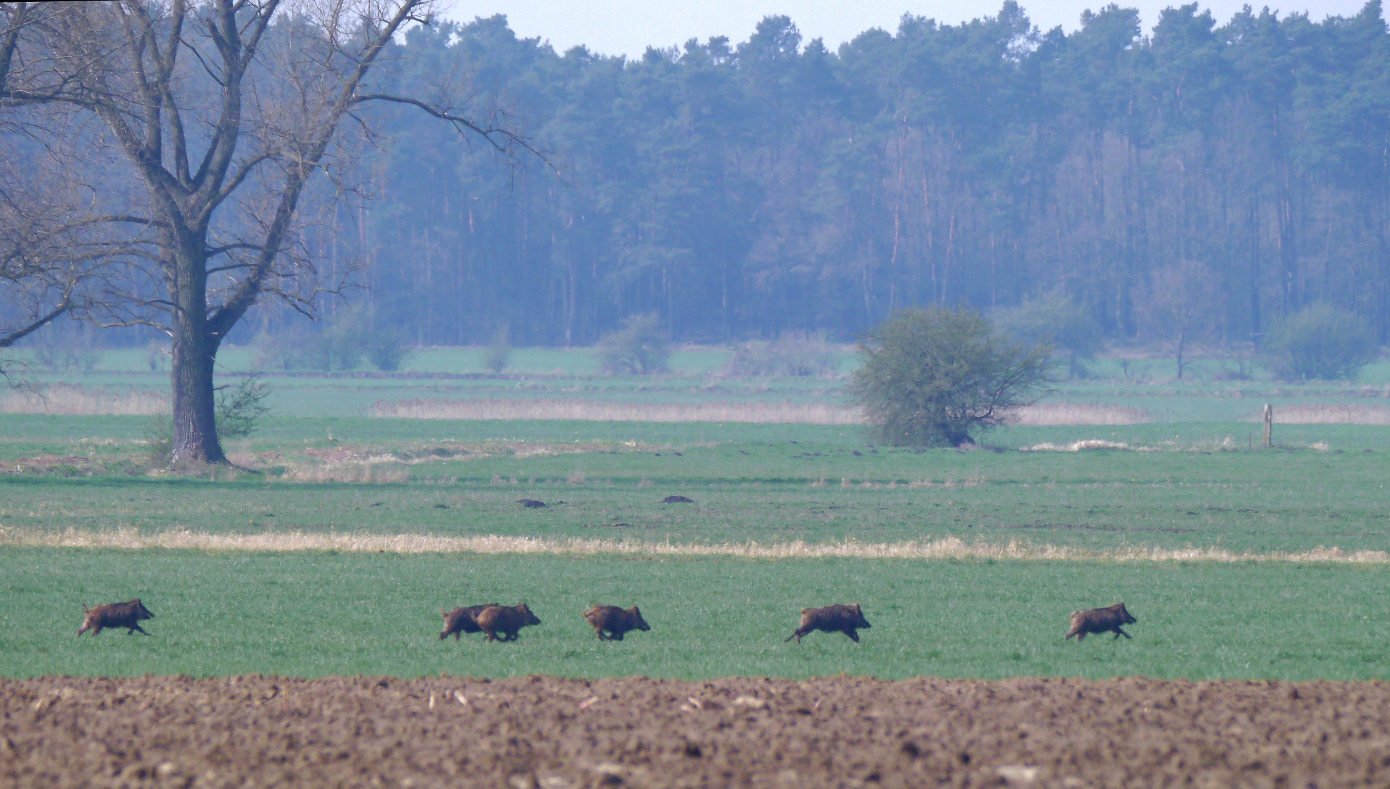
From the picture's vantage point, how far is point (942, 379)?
4516cm

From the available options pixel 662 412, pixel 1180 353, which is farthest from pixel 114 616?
pixel 1180 353

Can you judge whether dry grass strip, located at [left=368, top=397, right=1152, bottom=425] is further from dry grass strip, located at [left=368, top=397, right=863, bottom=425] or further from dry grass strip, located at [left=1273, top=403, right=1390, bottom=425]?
dry grass strip, located at [left=1273, top=403, right=1390, bottom=425]

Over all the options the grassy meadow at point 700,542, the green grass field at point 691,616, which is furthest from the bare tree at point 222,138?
the green grass field at point 691,616

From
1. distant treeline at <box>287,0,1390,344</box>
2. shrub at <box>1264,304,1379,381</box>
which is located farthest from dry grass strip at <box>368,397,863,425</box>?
A: distant treeline at <box>287,0,1390,344</box>

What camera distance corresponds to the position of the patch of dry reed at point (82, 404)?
51875mm

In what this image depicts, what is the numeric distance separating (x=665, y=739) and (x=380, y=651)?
217 inches

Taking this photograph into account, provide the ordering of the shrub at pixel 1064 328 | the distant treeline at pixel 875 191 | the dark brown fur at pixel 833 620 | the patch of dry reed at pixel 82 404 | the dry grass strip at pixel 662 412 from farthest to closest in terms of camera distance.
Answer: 1. the distant treeline at pixel 875 191
2. the shrub at pixel 1064 328
3. the dry grass strip at pixel 662 412
4. the patch of dry reed at pixel 82 404
5. the dark brown fur at pixel 833 620

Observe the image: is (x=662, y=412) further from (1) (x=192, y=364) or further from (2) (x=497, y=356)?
(2) (x=497, y=356)

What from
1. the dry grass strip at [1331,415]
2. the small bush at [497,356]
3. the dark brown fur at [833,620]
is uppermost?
the small bush at [497,356]

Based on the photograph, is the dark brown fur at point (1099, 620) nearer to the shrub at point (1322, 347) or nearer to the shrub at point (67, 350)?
the shrub at point (1322, 347)

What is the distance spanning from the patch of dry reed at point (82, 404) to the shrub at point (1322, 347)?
2786 inches

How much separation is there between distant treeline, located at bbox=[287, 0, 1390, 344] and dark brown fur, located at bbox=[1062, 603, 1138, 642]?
3840 inches

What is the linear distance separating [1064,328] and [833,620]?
79.5 m

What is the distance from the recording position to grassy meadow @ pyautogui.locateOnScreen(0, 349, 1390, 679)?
12.3 meters
